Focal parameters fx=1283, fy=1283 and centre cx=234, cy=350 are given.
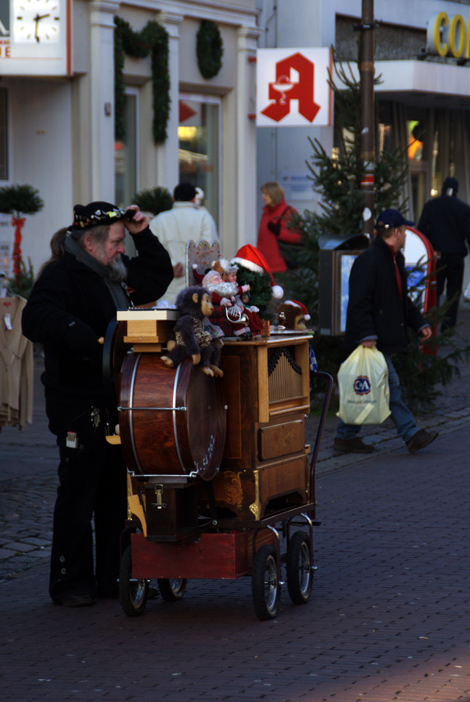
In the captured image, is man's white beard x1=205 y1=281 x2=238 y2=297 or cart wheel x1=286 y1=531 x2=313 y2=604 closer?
man's white beard x1=205 y1=281 x2=238 y2=297

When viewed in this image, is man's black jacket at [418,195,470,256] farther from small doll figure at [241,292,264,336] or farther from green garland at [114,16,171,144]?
small doll figure at [241,292,264,336]

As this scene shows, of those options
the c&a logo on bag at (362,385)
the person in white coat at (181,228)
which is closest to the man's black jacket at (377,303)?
the c&a logo on bag at (362,385)

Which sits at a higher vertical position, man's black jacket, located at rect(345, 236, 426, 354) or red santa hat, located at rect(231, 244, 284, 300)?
red santa hat, located at rect(231, 244, 284, 300)

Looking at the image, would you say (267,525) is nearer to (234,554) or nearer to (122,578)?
(234,554)

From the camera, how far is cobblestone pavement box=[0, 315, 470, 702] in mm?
4742

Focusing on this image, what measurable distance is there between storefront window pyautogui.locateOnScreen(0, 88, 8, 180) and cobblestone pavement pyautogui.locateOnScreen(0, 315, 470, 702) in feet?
28.3

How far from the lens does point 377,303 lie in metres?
9.79

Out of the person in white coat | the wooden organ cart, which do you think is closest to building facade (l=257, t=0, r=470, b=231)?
the person in white coat

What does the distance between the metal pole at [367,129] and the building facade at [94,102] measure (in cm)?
453

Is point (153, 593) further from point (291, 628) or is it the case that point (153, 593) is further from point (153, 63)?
point (153, 63)

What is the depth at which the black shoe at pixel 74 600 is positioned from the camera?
597 cm

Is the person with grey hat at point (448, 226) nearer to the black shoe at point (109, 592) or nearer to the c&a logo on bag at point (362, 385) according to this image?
the c&a logo on bag at point (362, 385)

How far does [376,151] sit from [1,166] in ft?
20.2

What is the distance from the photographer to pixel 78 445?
5.93 meters
